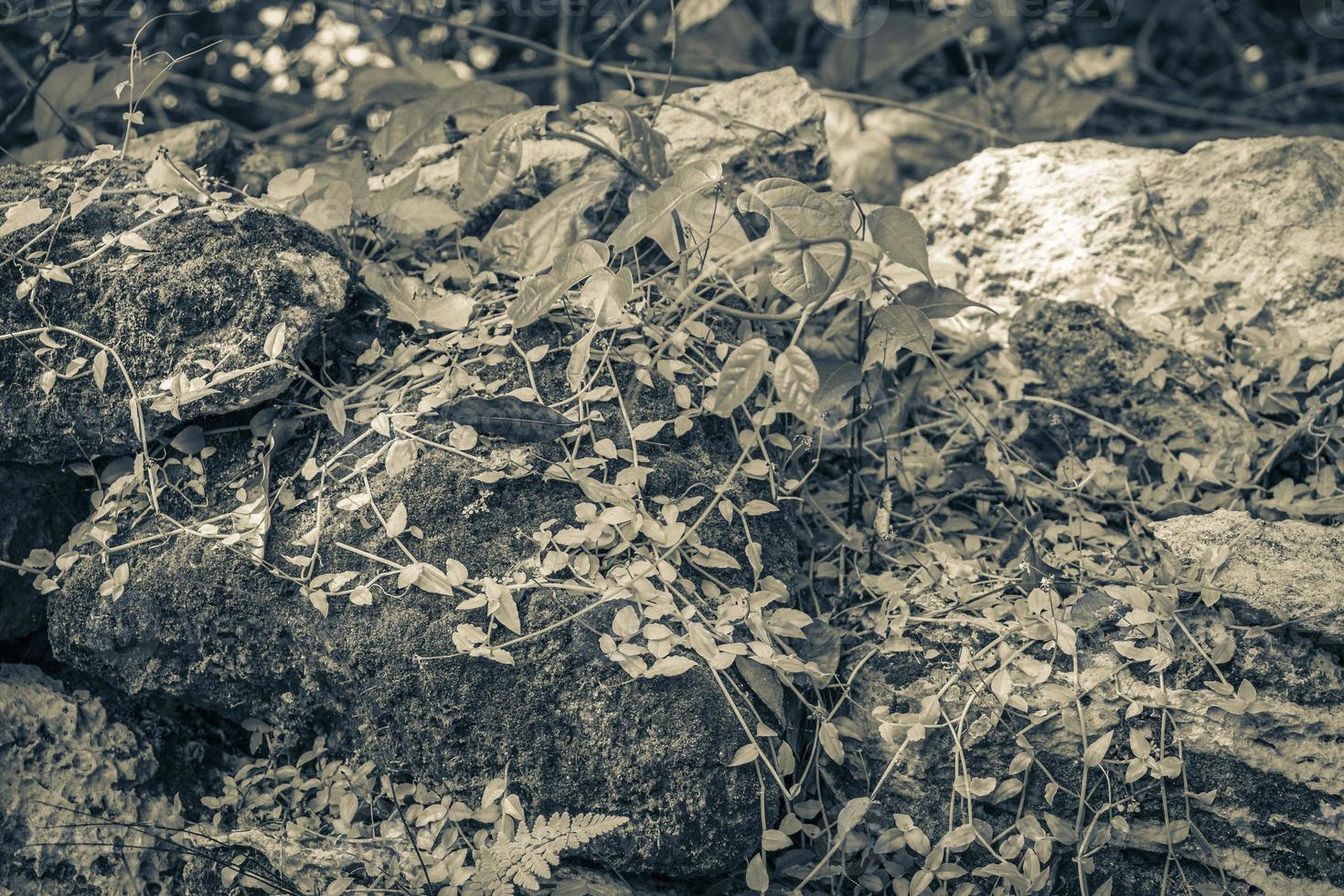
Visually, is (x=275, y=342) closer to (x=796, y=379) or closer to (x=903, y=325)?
(x=796, y=379)

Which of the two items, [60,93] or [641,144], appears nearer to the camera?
[641,144]

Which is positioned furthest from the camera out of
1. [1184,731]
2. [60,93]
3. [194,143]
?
[60,93]

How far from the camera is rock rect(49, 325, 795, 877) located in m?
1.64

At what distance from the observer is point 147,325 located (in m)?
1.86

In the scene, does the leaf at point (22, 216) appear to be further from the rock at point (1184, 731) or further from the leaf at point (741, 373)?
the rock at point (1184, 731)

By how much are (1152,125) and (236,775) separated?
3.84m

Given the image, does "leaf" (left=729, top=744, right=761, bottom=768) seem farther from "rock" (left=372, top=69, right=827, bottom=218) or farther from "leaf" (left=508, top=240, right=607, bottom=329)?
"rock" (left=372, top=69, right=827, bottom=218)

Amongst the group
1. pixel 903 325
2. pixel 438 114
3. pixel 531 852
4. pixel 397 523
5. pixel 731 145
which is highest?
pixel 438 114

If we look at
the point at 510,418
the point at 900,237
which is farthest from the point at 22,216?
the point at 900,237

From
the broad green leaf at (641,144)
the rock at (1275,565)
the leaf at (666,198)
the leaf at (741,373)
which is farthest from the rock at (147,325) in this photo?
the rock at (1275,565)

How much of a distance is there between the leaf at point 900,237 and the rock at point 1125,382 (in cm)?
54

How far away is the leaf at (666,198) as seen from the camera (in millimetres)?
1724

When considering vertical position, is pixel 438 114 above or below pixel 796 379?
above

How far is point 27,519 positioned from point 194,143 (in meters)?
1.02
